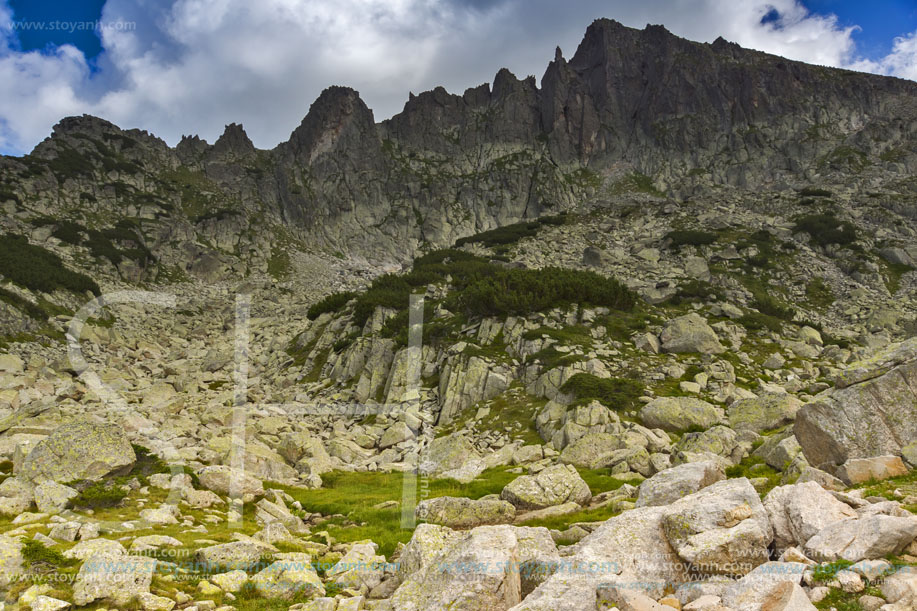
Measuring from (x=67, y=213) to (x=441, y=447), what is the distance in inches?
3367

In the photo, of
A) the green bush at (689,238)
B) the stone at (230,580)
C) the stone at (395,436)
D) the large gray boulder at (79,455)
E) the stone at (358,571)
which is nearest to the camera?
the stone at (230,580)

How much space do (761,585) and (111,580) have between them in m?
9.27

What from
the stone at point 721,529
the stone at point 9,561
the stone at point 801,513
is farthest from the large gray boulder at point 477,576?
the stone at point 9,561

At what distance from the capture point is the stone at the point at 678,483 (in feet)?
32.5

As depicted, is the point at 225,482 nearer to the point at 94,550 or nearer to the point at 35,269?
the point at 94,550

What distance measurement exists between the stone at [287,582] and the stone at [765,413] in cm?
1723

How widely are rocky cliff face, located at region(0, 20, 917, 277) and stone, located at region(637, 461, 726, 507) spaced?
8326 cm

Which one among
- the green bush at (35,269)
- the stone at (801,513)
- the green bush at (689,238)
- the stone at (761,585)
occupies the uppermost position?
the green bush at (689,238)

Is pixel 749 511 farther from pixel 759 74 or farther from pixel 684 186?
pixel 759 74

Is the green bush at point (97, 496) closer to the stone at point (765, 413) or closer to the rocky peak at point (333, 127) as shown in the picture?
the stone at point (765, 413)

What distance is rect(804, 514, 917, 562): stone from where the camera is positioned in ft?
18.6

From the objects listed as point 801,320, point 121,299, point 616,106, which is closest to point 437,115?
point 616,106

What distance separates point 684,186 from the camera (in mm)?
94062

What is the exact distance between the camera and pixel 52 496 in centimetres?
1223
